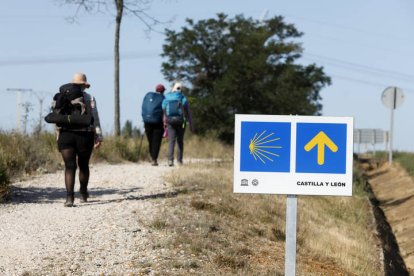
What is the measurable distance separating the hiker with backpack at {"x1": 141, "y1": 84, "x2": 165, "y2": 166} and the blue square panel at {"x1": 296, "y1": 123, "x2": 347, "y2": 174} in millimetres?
10182

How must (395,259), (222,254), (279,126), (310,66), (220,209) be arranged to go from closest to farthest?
(279,126), (222,254), (220,209), (395,259), (310,66)

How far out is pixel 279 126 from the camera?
548 cm

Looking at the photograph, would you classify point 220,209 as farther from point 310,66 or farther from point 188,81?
point 310,66

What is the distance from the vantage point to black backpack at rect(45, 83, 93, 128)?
31.6ft

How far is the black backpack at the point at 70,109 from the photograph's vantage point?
379 inches

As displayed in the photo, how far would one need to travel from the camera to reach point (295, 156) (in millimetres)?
5461

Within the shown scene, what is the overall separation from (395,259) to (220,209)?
4.19 metres

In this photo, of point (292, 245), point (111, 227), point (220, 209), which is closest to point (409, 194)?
point (220, 209)

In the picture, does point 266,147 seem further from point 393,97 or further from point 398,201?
point 393,97

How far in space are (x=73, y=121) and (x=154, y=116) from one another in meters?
5.90

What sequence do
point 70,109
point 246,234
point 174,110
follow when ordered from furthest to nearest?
1. point 174,110
2. point 70,109
3. point 246,234

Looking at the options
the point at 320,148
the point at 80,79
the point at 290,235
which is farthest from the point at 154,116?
the point at 320,148

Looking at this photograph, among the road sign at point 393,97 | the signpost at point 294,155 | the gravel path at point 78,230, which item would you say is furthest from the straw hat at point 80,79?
the road sign at point 393,97

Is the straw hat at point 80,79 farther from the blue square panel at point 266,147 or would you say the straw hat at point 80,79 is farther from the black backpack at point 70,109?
the blue square panel at point 266,147
